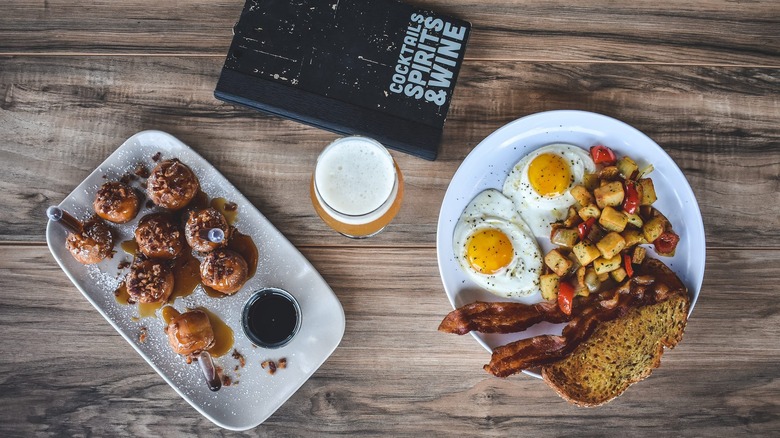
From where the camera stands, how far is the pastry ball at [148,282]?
1.86m

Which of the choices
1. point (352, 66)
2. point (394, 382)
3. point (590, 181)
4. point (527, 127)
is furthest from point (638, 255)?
point (352, 66)

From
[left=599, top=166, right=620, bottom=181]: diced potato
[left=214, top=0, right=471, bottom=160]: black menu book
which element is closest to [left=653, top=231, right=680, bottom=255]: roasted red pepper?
[left=599, top=166, right=620, bottom=181]: diced potato

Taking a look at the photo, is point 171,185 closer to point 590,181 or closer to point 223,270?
point 223,270

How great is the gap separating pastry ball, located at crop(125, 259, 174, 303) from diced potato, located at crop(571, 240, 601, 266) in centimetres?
125

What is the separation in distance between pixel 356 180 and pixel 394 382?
0.69 meters

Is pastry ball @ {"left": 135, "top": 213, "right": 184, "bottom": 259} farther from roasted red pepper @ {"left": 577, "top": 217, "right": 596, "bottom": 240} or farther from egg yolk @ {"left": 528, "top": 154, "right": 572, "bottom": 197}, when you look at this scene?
roasted red pepper @ {"left": 577, "top": 217, "right": 596, "bottom": 240}

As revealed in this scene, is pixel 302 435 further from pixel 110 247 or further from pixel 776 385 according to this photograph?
pixel 776 385

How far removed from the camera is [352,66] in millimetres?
1953

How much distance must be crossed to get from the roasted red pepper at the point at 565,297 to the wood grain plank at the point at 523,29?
748 mm

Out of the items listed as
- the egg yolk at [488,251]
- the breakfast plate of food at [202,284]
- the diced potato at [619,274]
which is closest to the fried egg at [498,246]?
the egg yolk at [488,251]

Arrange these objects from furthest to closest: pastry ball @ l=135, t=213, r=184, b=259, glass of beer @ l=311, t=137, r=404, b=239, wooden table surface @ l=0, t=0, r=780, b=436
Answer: wooden table surface @ l=0, t=0, r=780, b=436 < pastry ball @ l=135, t=213, r=184, b=259 < glass of beer @ l=311, t=137, r=404, b=239

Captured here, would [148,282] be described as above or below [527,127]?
below

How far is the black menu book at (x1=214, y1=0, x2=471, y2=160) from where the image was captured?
6.35 feet

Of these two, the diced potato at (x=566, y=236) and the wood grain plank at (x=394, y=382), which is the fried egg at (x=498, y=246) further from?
the wood grain plank at (x=394, y=382)
